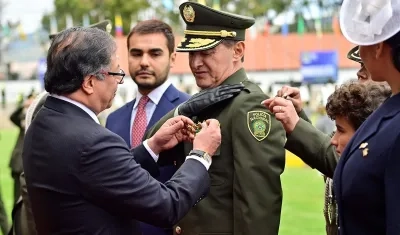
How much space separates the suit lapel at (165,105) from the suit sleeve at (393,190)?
2.70m

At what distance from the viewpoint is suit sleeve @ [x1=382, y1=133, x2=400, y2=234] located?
90.2 inches

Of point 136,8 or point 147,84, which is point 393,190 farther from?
point 136,8

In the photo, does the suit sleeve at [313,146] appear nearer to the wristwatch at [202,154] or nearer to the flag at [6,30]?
the wristwatch at [202,154]

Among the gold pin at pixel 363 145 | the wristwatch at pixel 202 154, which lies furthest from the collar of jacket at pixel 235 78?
the gold pin at pixel 363 145

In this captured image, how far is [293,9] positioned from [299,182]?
168 feet

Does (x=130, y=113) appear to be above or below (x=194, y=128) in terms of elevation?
below

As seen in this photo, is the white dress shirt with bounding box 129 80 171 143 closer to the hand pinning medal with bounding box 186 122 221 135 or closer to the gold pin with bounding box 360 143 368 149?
the hand pinning medal with bounding box 186 122 221 135

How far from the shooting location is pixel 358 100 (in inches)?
126

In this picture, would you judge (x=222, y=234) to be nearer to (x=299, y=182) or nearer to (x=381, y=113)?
(x=381, y=113)

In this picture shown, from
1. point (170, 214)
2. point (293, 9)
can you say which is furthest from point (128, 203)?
point (293, 9)

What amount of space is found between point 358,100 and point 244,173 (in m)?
0.69

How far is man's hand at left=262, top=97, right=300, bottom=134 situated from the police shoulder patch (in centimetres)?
10

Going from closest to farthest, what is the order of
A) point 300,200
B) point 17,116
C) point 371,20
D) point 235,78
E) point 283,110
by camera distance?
point 371,20 → point 283,110 → point 235,78 → point 17,116 → point 300,200

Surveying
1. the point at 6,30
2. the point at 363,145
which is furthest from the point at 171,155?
the point at 6,30
